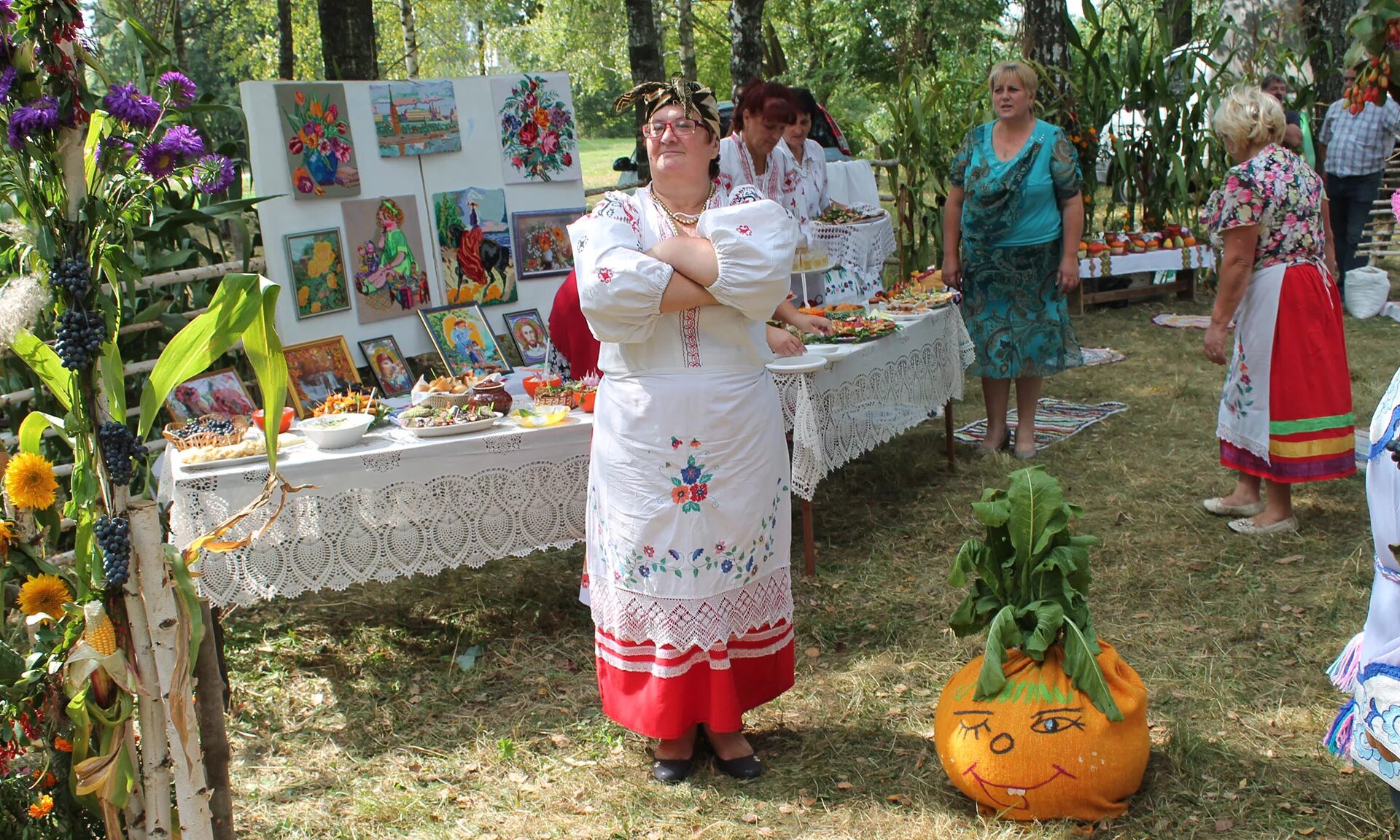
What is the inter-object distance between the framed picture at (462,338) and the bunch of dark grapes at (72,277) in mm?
2731

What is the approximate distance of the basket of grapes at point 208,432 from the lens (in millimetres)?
3547

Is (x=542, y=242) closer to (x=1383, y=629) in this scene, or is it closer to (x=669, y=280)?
(x=669, y=280)

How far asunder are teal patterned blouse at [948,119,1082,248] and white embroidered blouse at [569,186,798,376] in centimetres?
269

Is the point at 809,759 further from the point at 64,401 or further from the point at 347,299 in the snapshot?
the point at 347,299

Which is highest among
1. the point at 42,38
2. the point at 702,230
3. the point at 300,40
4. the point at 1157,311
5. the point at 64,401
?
the point at 300,40

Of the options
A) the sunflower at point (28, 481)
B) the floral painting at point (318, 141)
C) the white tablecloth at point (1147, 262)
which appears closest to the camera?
the sunflower at point (28, 481)

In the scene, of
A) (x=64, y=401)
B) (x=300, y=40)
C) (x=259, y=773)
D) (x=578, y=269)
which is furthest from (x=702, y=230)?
(x=300, y=40)

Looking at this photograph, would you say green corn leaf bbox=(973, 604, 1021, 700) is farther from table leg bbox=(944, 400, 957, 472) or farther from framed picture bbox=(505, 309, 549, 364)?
table leg bbox=(944, 400, 957, 472)

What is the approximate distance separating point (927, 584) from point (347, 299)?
2.59 m

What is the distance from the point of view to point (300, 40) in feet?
81.6

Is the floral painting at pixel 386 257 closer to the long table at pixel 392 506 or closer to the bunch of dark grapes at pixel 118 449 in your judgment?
the long table at pixel 392 506

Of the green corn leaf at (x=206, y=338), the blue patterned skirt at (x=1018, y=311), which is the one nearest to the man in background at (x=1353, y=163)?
the blue patterned skirt at (x=1018, y=311)

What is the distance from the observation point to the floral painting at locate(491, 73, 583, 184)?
16.5 ft

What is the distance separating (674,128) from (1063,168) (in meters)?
3.04
